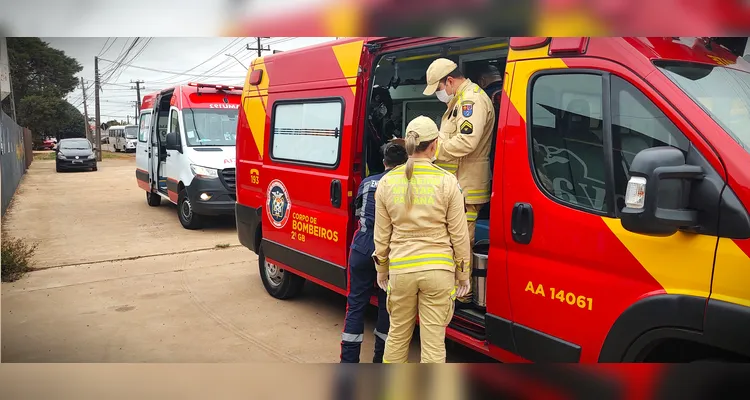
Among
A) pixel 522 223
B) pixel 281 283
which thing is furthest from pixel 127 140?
pixel 522 223

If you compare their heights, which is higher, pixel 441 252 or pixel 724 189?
pixel 724 189

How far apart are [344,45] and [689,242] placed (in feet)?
9.46

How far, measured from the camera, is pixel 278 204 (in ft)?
16.6

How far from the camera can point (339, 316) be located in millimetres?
5055

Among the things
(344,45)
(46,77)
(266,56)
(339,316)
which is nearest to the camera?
(46,77)

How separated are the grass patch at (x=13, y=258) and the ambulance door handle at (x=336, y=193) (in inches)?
157

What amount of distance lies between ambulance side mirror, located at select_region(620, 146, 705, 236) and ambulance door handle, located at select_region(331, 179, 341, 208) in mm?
2411

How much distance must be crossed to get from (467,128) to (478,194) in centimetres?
44

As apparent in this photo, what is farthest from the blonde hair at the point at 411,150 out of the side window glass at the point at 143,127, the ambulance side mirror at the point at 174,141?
the side window glass at the point at 143,127

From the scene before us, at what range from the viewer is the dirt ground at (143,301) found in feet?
14.1

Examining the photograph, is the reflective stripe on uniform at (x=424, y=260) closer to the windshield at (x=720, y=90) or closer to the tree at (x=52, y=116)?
the windshield at (x=720, y=90)

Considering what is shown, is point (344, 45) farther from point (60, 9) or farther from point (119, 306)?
point (119, 306)

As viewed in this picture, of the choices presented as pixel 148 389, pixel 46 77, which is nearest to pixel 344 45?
pixel 46 77

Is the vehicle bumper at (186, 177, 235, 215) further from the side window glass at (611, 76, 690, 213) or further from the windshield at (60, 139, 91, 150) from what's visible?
the side window glass at (611, 76, 690, 213)
